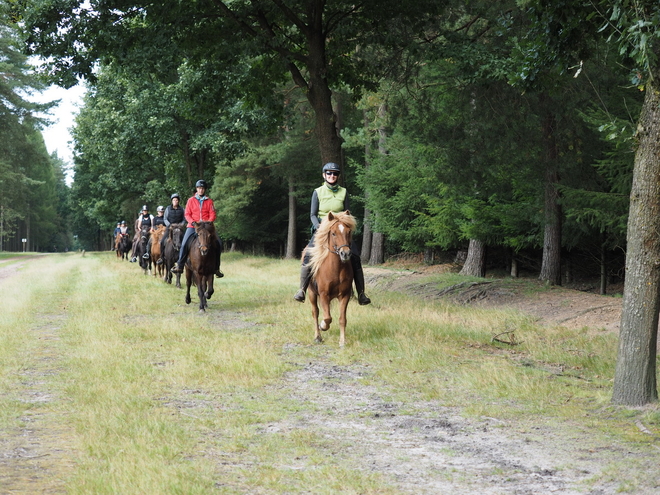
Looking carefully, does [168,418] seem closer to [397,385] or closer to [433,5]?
[397,385]

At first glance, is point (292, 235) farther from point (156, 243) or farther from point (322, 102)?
point (322, 102)

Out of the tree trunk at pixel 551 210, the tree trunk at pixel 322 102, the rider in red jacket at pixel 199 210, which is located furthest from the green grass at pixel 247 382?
the tree trunk at pixel 551 210

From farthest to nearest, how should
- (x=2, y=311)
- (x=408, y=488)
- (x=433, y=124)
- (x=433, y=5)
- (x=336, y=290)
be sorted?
(x=433, y=124)
(x=433, y=5)
(x=2, y=311)
(x=336, y=290)
(x=408, y=488)

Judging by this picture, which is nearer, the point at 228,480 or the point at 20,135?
the point at 228,480

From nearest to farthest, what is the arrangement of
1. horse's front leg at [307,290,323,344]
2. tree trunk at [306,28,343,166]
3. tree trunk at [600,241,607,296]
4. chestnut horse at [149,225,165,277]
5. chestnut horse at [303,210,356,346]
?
1. chestnut horse at [303,210,356,346]
2. horse's front leg at [307,290,323,344]
3. tree trunk at [306,28,343,166]
4. tree trunk at [600,241,607,296]
5. chestnut horse at [149,225,165,277]

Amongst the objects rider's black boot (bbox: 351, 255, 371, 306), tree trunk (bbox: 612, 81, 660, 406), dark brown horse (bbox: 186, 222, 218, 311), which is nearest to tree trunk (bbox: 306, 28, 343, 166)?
dark brown horse (bbox: 186, 222, 218, 311)

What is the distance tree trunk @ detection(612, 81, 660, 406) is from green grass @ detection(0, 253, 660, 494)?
32 centimetres

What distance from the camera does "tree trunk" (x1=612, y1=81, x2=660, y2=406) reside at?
A: 23.1ft

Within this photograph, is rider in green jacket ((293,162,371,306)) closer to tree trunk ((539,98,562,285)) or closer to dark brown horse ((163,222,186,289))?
tree trunk ((539,98,562,285))

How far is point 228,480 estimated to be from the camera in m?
4.98

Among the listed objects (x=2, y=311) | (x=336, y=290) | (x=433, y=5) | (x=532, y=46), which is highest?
(x=433, y=5)

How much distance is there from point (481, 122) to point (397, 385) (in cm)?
1089

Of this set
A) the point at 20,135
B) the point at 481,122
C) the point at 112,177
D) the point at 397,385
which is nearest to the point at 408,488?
the point at 397,385

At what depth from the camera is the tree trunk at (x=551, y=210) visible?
1803cm
